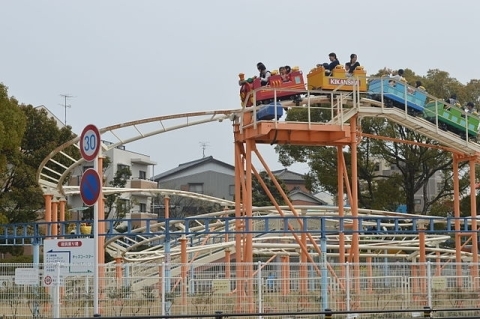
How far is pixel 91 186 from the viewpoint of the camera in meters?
13.5

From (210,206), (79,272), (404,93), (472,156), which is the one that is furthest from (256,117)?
(210,206)

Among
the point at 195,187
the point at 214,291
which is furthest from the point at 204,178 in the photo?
the point at 214,291

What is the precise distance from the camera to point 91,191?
1355 centimetres

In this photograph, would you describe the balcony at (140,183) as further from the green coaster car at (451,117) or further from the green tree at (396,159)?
the green coaster car at (451,117)

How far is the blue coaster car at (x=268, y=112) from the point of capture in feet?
Answer: 76.7

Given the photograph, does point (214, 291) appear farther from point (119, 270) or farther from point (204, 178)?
point (204, 178)

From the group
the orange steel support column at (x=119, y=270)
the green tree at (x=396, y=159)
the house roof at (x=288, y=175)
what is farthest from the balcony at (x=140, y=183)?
the orange steel support column at (x=119, y=270)

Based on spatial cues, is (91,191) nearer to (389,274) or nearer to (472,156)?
(389,274)

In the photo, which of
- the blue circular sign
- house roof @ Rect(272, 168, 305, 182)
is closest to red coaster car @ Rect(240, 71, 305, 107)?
the blue circular sign

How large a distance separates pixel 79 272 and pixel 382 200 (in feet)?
117

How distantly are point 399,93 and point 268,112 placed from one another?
491cm

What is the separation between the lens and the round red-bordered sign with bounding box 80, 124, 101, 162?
44.3 feet

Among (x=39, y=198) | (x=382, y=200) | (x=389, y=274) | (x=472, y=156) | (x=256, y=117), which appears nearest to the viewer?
(x=389, y=274)

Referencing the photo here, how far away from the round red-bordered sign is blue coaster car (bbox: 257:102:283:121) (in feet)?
32.9
